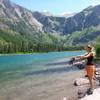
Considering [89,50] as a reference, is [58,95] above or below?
below

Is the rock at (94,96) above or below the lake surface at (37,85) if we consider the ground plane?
Result: above

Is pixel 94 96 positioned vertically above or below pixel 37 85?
above

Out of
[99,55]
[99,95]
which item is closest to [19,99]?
[99,95]

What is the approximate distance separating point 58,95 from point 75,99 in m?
4.36

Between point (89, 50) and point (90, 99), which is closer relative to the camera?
point (90, 99)

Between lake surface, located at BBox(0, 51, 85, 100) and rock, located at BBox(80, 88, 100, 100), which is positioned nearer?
rock, located at BBox(80, 88, 100, 100)

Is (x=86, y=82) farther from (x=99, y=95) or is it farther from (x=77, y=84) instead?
A: (x=99, y=95)

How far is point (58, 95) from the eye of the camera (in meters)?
31.5

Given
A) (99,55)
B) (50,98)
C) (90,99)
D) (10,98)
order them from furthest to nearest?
1. (99,55)
2. (10,98)
3. (50,98)
4. (90,99)

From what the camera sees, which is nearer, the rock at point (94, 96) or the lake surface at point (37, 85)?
the rock at point (94, 96)

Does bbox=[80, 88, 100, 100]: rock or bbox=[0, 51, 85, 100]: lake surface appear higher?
bbox=[80, 88, 100, 100]: rock

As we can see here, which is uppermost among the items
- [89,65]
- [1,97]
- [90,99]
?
[89,65]

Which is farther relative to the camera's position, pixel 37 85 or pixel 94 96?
pixel 37 85

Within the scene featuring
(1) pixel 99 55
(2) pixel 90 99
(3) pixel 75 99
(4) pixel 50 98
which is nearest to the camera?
(2) pixel 90 99
